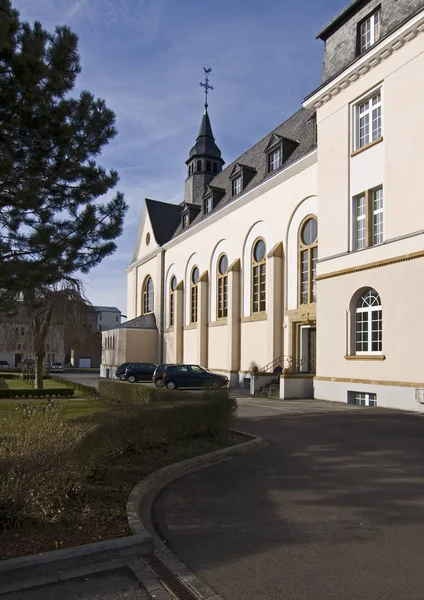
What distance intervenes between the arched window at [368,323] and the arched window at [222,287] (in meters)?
14.2

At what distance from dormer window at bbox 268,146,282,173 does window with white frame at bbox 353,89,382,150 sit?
817cm

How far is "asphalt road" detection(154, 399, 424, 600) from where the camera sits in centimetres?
433

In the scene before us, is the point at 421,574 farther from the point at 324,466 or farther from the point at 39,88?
the point at 39,88

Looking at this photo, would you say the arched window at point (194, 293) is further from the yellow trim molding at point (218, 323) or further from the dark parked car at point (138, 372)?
the dark parked car at point (138, 372)

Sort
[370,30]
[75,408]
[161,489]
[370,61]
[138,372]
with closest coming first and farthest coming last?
1. [161,489]
2. [75,408]
3. [370,61]
4. [370,30]
5. [138,372]

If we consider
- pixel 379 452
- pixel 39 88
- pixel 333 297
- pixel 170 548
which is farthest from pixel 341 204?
pixel 170 548

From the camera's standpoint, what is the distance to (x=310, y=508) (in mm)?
6316

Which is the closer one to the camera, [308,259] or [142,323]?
[308,259]

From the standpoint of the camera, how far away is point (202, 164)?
144 ft

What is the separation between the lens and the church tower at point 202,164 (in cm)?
4366

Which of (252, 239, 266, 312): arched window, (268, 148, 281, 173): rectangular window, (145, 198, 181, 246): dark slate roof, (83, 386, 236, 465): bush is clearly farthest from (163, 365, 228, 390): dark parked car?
(145, 198, 181, 246): dark slate roof

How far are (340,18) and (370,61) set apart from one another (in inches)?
119

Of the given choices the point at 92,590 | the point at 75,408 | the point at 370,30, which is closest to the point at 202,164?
the point at 370,30

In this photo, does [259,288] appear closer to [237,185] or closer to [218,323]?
[218,323]
